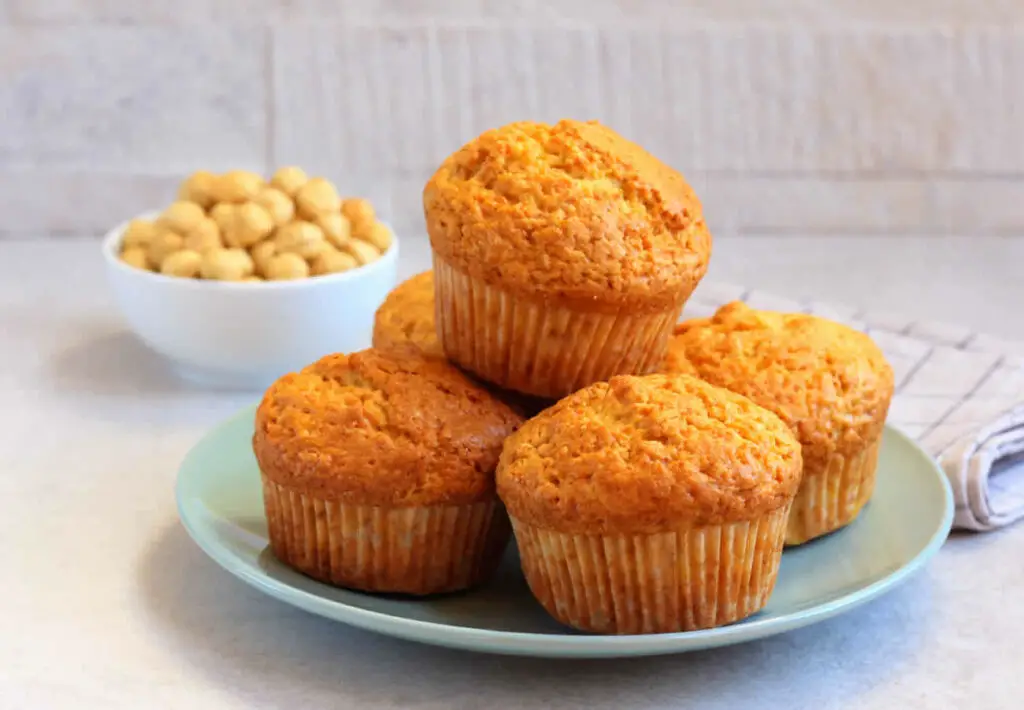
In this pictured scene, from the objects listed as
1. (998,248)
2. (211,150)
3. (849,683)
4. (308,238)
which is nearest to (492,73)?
(211,150)

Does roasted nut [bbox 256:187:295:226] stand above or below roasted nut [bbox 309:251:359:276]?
above

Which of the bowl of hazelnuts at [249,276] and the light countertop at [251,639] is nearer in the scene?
the light countertop at [251,639]

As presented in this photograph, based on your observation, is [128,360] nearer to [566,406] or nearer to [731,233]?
[566,406]

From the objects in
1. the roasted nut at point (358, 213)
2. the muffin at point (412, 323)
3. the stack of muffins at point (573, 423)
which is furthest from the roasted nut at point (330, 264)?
the stack of muffins at point (573, 423)

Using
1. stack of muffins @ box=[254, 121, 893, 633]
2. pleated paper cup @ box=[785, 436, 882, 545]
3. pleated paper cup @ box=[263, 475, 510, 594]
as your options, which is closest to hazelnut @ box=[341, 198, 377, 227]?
stack of muffins @ box=[254, 121, 893, 633]

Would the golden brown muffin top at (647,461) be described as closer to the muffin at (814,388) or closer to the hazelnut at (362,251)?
the muffin at (814,388)

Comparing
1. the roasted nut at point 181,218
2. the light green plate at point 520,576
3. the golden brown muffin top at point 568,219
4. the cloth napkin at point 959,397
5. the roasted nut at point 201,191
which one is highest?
the golden brown muffin top at point 568,219

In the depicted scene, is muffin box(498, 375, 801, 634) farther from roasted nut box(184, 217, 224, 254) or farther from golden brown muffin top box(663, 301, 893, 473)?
roasted nut box(184, 217, 224, 254)
